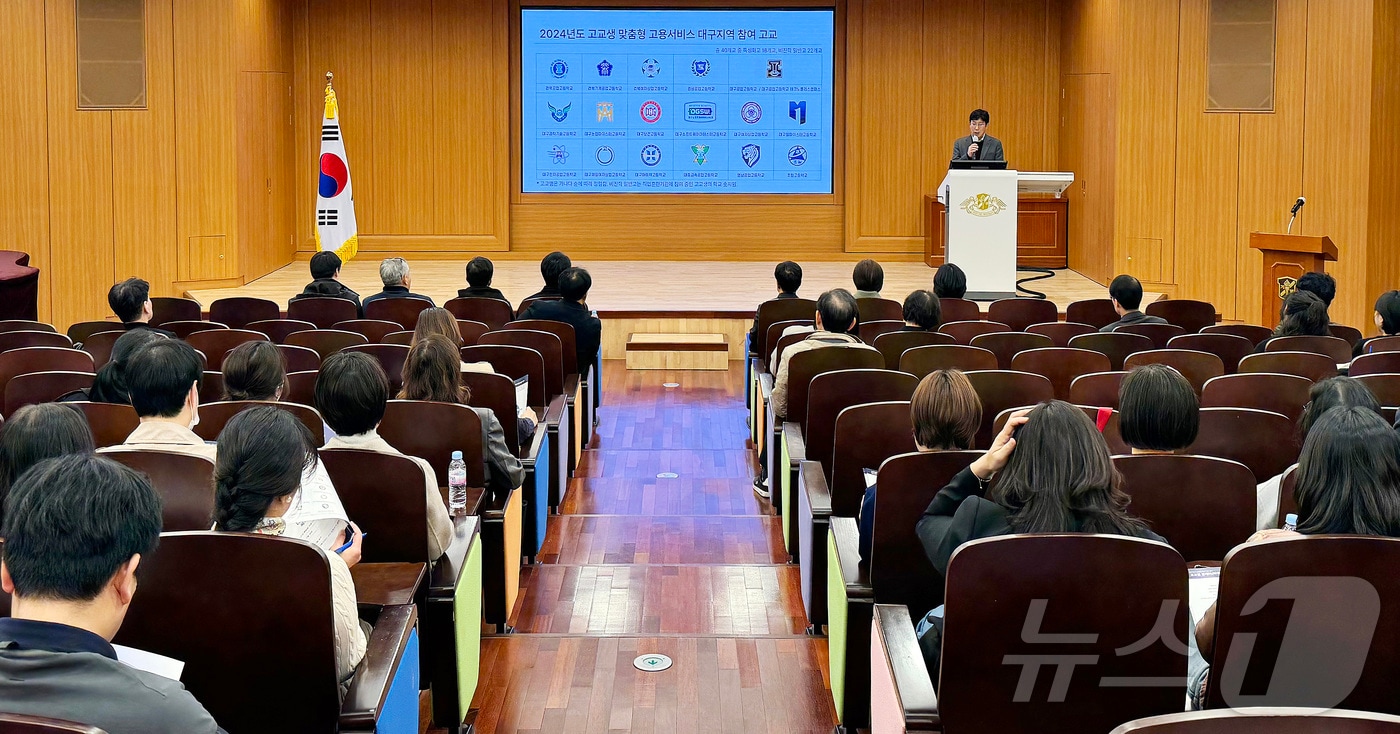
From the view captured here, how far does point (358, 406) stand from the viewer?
11.1ft

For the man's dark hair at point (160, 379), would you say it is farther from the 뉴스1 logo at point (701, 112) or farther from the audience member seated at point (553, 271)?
the 뉴스1 logo at point (701, 112)

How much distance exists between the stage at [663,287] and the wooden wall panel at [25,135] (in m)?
1.85

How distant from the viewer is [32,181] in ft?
38.7

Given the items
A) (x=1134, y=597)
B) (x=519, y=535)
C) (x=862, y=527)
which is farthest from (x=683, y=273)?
(x=1134, y=597)

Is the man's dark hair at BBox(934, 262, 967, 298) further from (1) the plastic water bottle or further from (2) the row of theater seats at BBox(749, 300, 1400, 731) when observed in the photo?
(1) the plastic water bottle

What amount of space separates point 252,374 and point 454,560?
3.30 feet

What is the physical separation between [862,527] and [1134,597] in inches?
41.5

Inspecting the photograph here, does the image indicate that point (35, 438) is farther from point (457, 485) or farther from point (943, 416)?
point (943, 416)

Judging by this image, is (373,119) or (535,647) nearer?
(535,647)

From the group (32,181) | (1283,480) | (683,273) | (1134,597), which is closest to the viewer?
(1134,597)

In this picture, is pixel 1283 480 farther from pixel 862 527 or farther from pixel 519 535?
pixel 519 535

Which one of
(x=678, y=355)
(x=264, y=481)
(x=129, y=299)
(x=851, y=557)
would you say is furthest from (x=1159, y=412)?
(x=678, y=355)

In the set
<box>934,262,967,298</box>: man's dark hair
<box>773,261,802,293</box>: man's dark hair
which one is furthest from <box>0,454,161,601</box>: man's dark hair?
<box>773,261,802,293</box>: man's dark hair

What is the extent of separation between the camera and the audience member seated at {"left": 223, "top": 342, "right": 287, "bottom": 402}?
392 cm
